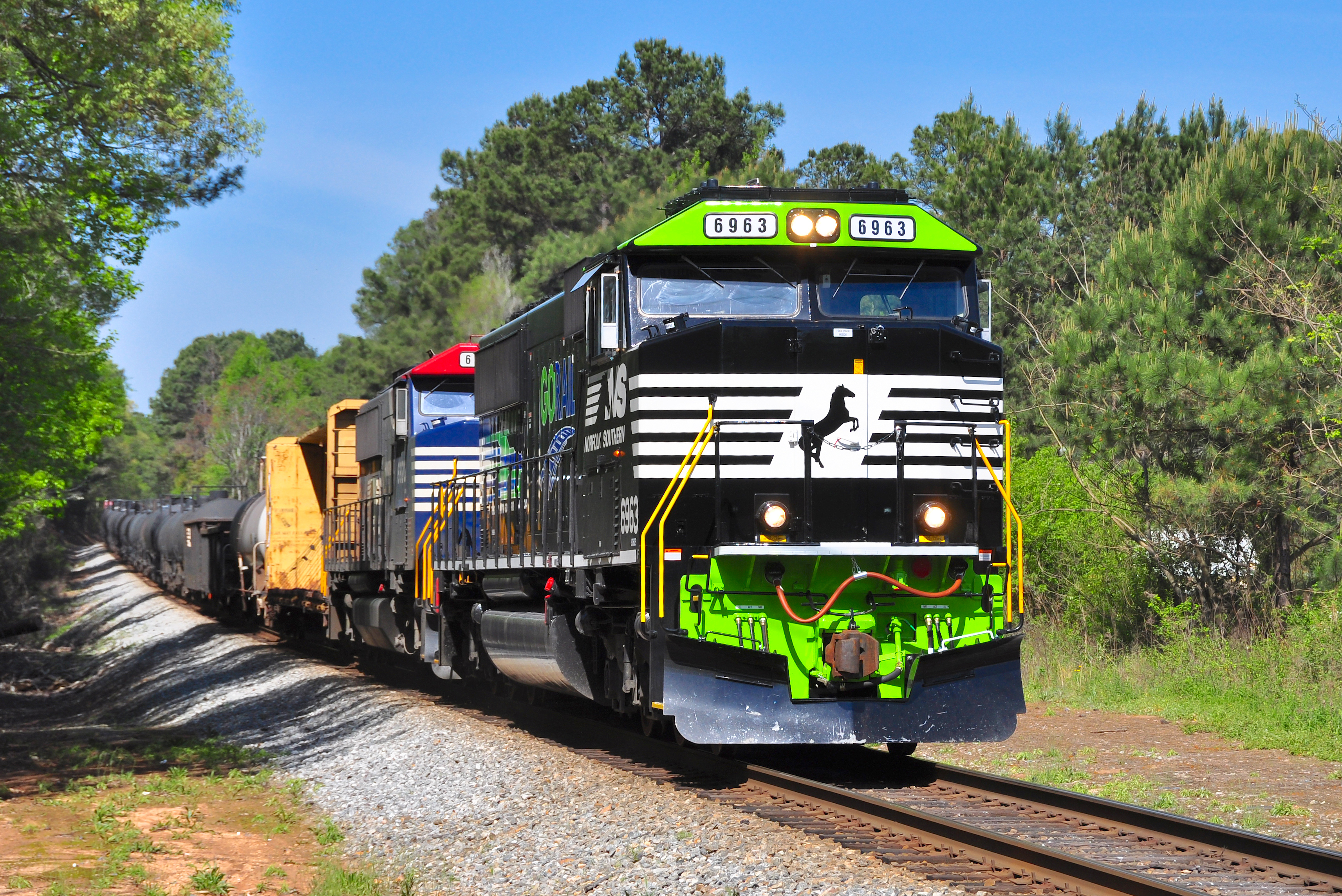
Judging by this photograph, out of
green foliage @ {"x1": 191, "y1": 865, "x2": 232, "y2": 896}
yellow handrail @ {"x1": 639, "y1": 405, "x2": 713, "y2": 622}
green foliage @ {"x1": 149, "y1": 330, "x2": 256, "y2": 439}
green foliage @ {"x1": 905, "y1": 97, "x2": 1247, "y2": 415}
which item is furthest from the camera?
green foliage @ {"x1": 149, "y1": 330, "x2": 256, "y2": 439}

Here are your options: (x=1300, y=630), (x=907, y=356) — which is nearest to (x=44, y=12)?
(x=907, y=356)

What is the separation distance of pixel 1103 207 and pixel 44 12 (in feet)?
65.4

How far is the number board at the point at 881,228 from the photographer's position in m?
9.05

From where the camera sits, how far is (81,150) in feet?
51.1

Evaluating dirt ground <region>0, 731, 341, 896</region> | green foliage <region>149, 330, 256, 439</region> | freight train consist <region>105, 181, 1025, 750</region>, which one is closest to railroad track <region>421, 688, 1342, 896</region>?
freight train consist <region>105, 181, 1025, 750</region>

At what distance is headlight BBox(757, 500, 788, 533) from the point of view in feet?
28.1

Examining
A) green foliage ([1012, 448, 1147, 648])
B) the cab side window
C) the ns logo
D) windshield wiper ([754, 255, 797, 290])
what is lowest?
green foliage ([1012, 448, 1147, 648])

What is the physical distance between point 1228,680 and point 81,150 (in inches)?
550

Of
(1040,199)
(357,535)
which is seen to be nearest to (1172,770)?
(357,535)

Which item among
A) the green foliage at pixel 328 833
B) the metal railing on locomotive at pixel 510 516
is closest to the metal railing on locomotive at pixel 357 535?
the metal railing on locomotive at pixel 510 516

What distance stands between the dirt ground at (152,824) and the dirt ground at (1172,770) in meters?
5.13

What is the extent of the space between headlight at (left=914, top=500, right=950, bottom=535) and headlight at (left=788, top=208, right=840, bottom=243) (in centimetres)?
191

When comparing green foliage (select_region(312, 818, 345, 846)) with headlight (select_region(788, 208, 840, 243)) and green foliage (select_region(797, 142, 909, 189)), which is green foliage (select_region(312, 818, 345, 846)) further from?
green foliage (select_region(797, 142, 909, 189))

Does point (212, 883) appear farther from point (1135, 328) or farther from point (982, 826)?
point (1135, 328)
